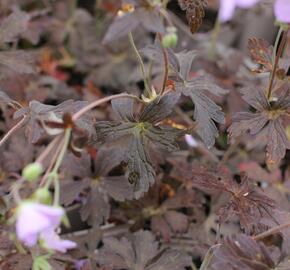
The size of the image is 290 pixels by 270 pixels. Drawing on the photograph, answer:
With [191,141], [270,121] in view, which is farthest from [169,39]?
[191,141]

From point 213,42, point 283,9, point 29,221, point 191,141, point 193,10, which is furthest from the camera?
point 213,42

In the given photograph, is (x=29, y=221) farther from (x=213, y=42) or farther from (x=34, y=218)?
(x=213, y=42)

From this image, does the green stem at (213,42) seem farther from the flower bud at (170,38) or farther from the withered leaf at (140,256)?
the flower bud at (170,38)

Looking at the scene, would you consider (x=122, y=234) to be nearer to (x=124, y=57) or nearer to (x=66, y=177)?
(x=66, y=177)

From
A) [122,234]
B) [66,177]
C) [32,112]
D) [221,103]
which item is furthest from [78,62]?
[32,112]

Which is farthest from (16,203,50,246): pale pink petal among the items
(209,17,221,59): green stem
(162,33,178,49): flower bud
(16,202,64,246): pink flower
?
(209,17,221,59): green stem

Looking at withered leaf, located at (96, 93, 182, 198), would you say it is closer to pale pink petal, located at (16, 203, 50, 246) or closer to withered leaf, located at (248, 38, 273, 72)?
withered leaf, located at (248, 38, 273, 72)
